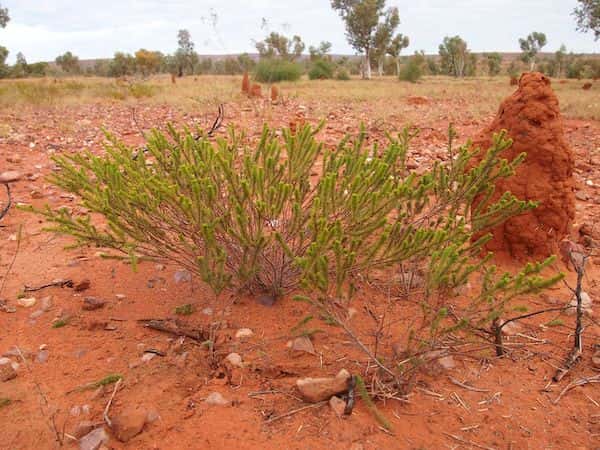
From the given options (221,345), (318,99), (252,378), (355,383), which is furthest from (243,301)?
(318,99)

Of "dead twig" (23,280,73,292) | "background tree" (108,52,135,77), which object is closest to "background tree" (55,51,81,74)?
"background tree" (108,52,135,77)

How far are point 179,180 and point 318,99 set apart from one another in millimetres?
10682

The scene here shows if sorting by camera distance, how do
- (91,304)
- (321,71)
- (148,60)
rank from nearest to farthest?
1. (91,304)
2. (321,71)
3. (148,60)

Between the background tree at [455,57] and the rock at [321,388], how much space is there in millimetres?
31025

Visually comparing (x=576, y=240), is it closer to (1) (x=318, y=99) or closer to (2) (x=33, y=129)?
(2) (x=33, y=129)

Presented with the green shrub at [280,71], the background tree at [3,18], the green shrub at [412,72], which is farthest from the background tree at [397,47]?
the background tree at [3,18]

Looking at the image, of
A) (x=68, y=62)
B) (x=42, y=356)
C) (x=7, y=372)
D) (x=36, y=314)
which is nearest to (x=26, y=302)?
(x=36, y=314)

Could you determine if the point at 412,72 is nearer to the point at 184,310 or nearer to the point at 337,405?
the point at 184,310

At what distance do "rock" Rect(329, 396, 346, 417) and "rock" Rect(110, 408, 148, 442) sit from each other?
73 cm

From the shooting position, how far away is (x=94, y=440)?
1.71 metres

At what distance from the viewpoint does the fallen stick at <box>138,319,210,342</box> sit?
7.75 feet

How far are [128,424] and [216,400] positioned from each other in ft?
1.14

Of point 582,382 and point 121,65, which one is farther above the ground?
Result: point 121,65

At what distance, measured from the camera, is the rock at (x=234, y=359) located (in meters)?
2.13
